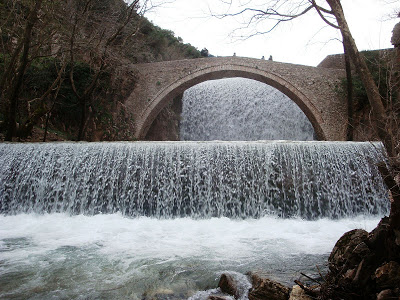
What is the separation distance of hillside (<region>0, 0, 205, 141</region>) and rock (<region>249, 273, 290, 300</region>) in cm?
600

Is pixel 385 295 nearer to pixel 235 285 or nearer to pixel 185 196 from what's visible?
pixel 235 285

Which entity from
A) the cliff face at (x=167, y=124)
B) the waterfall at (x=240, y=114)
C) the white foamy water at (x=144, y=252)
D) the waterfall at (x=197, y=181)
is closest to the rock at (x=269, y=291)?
the white foamy water at (x=144, y=252)

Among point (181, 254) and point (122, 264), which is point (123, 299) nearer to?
point (122, 264)

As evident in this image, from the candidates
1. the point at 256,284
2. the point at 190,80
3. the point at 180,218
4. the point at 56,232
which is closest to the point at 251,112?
the point at 190,80

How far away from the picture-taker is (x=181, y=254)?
3.18m

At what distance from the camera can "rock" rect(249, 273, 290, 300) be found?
1.97 metres

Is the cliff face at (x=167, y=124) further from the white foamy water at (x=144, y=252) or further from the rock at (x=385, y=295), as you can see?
the rock at (x=385, y=295)

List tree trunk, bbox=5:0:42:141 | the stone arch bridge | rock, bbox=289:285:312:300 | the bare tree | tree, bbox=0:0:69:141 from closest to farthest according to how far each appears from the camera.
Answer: rock, bbox=289:285:312:300
tree trunk, bbox=5:0:42:141
tree, bbox=0:0:69:141
the bare tree
the stone arch bridge

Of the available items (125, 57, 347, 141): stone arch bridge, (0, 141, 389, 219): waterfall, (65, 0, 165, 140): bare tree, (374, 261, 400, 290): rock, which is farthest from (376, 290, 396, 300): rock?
(125, 57, 347, 141): stone arch bridge

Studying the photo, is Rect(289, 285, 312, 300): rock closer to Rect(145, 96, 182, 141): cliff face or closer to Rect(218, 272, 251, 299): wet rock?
Rect(218, 272, 251, 299): wet rock

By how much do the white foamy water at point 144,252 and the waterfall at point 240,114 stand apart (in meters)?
9.03

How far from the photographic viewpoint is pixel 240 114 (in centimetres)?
1454

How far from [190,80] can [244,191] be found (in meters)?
7.17

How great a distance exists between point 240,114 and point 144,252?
A: 38.6 feet
